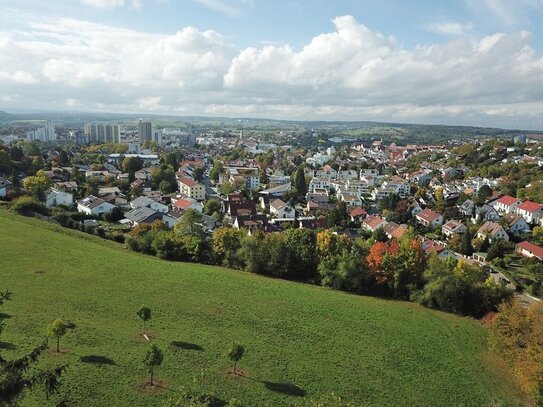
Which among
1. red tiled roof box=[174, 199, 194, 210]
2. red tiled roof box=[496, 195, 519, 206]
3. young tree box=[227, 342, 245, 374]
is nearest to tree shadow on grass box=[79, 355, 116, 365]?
young tree box=[227, 342, 245, 374]

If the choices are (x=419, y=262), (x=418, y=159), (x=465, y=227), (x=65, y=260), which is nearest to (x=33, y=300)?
(x=65, y=260)

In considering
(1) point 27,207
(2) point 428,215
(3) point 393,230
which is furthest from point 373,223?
(1) point 27,207

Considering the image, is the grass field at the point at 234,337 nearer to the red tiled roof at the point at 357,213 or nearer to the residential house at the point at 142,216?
the residential house at the point at 142,216

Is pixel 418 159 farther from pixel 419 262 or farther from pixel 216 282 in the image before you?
pixel 216 282

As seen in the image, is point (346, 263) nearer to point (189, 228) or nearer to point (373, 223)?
point (189, 228)

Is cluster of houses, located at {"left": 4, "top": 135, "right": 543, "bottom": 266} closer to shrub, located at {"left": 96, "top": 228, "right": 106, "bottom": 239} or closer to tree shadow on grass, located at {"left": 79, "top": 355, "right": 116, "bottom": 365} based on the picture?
shrub, located at {"left": 96, "top": 228, "right": 106, "bottom": 239}
